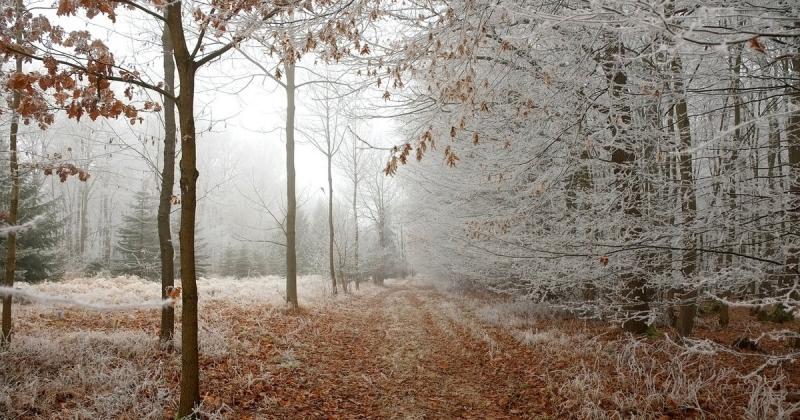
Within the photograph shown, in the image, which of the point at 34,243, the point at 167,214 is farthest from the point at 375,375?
the point at 34,243

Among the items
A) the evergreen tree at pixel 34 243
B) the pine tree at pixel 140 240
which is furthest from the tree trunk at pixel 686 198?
the pine tree at pixel 140 240

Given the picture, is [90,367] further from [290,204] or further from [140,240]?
[140,240]

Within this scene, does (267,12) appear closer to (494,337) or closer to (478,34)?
(478,34)

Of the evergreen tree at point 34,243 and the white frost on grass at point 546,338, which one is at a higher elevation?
the evergreen tree at point 34,243

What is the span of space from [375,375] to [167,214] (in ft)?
13.1

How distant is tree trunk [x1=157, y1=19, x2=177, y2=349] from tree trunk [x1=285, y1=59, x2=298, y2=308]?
437 centimetres

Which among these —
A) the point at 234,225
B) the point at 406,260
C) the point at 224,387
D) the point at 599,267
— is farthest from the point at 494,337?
the point at 234,225

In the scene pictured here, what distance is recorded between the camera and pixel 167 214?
20.0ft

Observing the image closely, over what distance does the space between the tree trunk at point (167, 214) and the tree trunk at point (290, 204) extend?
4.37 metres

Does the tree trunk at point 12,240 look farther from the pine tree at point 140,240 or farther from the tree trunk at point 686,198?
the pine tree at point 140,240

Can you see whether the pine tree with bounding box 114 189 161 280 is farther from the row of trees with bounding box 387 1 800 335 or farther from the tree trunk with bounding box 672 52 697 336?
the tree trunk with bounding box 672 52 697 336

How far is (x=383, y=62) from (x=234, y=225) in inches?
1601

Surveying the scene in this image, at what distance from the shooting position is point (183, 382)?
3732mm

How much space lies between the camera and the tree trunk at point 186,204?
Result: 361cm
